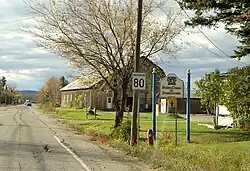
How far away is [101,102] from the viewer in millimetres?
85188

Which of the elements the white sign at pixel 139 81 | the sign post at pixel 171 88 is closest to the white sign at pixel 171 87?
the sign post at pixel 171 88

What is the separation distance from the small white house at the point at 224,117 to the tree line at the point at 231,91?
614 millimetres

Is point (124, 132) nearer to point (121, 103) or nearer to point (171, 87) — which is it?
point (171, 87)

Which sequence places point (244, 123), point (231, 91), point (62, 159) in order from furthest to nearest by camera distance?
point (244, 123) < point (231, 91) < point (62, 159)

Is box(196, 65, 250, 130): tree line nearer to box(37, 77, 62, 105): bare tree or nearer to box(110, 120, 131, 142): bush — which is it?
box(110, 120, 131, 142): bush

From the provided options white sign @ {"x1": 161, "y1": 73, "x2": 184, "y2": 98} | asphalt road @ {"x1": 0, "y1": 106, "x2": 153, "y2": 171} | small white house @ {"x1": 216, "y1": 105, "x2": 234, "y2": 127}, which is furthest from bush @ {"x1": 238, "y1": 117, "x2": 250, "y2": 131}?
asphalt road @ {"x1": 0, "y1": 106, "x2": 153, "y2": 171}

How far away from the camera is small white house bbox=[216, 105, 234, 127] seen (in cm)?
3629

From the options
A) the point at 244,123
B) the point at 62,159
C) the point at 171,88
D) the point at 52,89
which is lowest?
the point at 62,159

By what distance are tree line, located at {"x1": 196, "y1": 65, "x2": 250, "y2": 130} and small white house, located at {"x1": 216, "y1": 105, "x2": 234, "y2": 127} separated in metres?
0.61

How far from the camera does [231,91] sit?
30.9 meters

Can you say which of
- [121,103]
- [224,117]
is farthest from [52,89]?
[121,103]

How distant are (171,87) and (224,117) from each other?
755 inches

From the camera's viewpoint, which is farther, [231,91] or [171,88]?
[231,91]

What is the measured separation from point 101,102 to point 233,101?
55.0 meters
